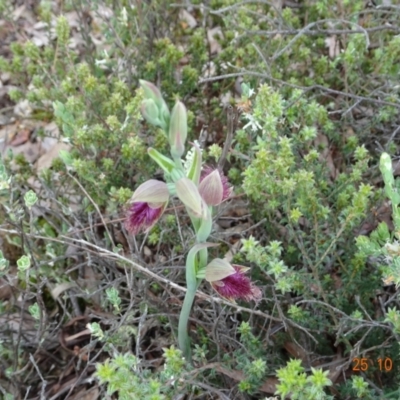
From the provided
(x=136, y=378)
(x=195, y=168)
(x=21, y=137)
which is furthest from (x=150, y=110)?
(x=21, y=137)

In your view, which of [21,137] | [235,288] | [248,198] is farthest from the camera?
[21,137]

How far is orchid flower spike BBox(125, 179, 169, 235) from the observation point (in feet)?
3.93

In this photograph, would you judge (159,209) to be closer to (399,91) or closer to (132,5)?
(399,91)

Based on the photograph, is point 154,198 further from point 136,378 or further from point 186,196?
point 136,378

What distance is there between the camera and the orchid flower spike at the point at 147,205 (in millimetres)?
1199

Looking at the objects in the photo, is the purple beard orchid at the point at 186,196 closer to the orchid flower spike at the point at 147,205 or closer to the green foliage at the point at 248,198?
the orchid flower spike at the point at 147,205

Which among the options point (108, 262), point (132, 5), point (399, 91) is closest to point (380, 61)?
point (399, 91)

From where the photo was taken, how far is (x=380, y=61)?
2037 millimetres

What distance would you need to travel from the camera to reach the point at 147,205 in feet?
4.17

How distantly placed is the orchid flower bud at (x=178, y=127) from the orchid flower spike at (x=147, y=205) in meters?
0.10

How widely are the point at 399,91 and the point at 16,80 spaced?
1515 millimetres

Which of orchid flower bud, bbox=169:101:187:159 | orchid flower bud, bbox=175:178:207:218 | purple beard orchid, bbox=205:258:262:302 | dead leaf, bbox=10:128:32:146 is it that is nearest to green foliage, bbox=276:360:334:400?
purple beard orchid, bbox=205:258:262:302

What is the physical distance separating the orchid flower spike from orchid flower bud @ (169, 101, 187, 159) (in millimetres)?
99

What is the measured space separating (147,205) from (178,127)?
22 centimetres
